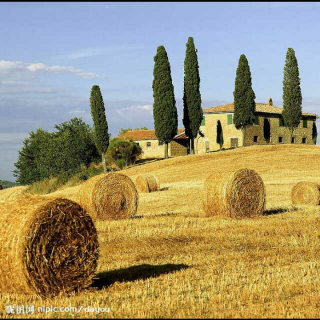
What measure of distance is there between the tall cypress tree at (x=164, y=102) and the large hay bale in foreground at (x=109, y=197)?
36484mm

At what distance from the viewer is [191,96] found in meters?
58.9

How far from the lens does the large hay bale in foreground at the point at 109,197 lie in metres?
20.6

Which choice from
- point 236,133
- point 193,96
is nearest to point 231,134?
point 236,133

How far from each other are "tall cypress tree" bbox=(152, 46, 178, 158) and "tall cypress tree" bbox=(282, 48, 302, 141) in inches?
540

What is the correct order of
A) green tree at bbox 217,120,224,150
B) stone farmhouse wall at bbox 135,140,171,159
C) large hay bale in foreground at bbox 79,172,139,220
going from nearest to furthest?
1. large hay bale in foreground at bbox 79,172,139,220
2. green tree at bbox 217,120,224,150
3. stone farmhouse wall at bbox 135,140,171,159

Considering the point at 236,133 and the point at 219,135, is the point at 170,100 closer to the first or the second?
the point at 236,133

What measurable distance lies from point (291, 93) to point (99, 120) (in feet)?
71.1

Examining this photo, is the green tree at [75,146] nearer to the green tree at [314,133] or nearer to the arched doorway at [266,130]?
the arched doorway at [266,130]

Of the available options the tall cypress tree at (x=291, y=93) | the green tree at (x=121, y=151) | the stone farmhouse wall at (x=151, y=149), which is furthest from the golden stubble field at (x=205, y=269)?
the stone farmhouse wall at (x=151, y=149)

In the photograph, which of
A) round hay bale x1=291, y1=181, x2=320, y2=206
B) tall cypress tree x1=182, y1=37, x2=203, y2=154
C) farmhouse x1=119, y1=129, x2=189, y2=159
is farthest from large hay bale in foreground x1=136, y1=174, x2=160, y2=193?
farmhouse x1=119, y1=129, x2=189, y2=159

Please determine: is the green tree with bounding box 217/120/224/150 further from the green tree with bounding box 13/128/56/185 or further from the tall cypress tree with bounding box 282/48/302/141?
the green tree with bounding box 13/128/56/185

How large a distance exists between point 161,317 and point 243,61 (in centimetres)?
5639

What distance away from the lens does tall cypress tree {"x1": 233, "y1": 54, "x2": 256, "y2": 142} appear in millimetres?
61375

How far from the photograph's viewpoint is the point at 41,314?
791cm
